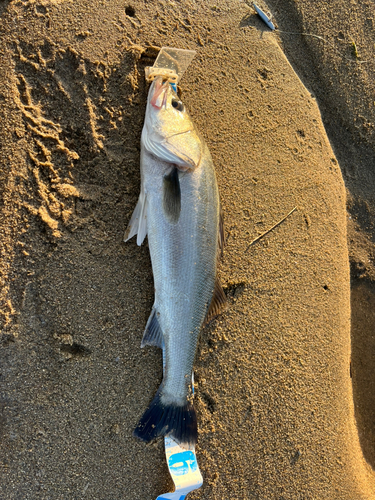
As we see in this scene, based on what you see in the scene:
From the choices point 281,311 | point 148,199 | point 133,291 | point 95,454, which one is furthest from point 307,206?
point 95,454

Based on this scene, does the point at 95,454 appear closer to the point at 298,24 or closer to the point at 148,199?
the point at 148,199

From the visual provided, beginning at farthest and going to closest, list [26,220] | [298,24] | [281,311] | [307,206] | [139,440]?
[298,24]
[307,206]
[281,311]
[139,440]
[26,220]

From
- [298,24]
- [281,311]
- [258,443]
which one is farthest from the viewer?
[298,24]

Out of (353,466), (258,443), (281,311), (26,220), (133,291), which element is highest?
(26,220)

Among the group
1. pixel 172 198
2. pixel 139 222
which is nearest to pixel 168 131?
pixel 172 198

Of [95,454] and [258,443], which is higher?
[95,454]

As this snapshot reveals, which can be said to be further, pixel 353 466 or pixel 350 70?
pixel 350 70
